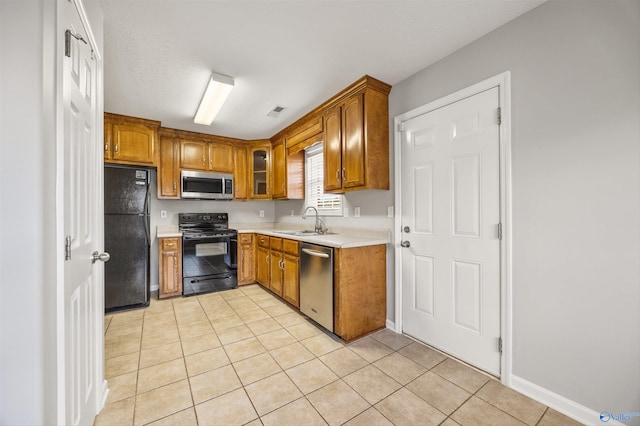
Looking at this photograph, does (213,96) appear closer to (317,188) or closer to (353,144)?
(353,144)

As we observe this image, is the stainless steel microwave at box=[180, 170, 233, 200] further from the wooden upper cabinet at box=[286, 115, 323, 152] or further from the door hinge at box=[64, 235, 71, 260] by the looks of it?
the door hinge at box=[64, 235, 71, 260]

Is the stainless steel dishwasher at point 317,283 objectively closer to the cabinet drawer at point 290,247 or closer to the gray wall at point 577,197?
the cabinet drawer at point 290,247

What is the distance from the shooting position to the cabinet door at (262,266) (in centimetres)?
386

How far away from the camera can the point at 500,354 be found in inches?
72.8

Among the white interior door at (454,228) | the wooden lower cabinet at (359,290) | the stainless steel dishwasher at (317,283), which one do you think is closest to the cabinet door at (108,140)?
the stainless steel dishwasher at (317,283)

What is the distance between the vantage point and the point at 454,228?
2119 mm

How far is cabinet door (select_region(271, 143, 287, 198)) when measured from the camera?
161 inches

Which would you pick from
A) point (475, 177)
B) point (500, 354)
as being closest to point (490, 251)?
point (475, 177)

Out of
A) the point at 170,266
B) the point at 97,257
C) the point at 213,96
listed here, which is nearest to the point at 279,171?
the point at 213,96

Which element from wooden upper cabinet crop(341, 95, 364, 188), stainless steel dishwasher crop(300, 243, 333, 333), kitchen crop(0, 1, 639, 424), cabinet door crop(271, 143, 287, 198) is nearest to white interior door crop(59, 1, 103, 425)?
stainless steel dishwasher crop(300, 243, 333, 333)

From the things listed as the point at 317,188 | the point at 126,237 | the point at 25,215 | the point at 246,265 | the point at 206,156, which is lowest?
the point at 246,265

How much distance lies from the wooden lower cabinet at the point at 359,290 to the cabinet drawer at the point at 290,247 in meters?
0.75

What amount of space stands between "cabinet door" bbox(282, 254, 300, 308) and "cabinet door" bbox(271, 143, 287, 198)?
1255 millimetres

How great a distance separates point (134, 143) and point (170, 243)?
140 centimetres
